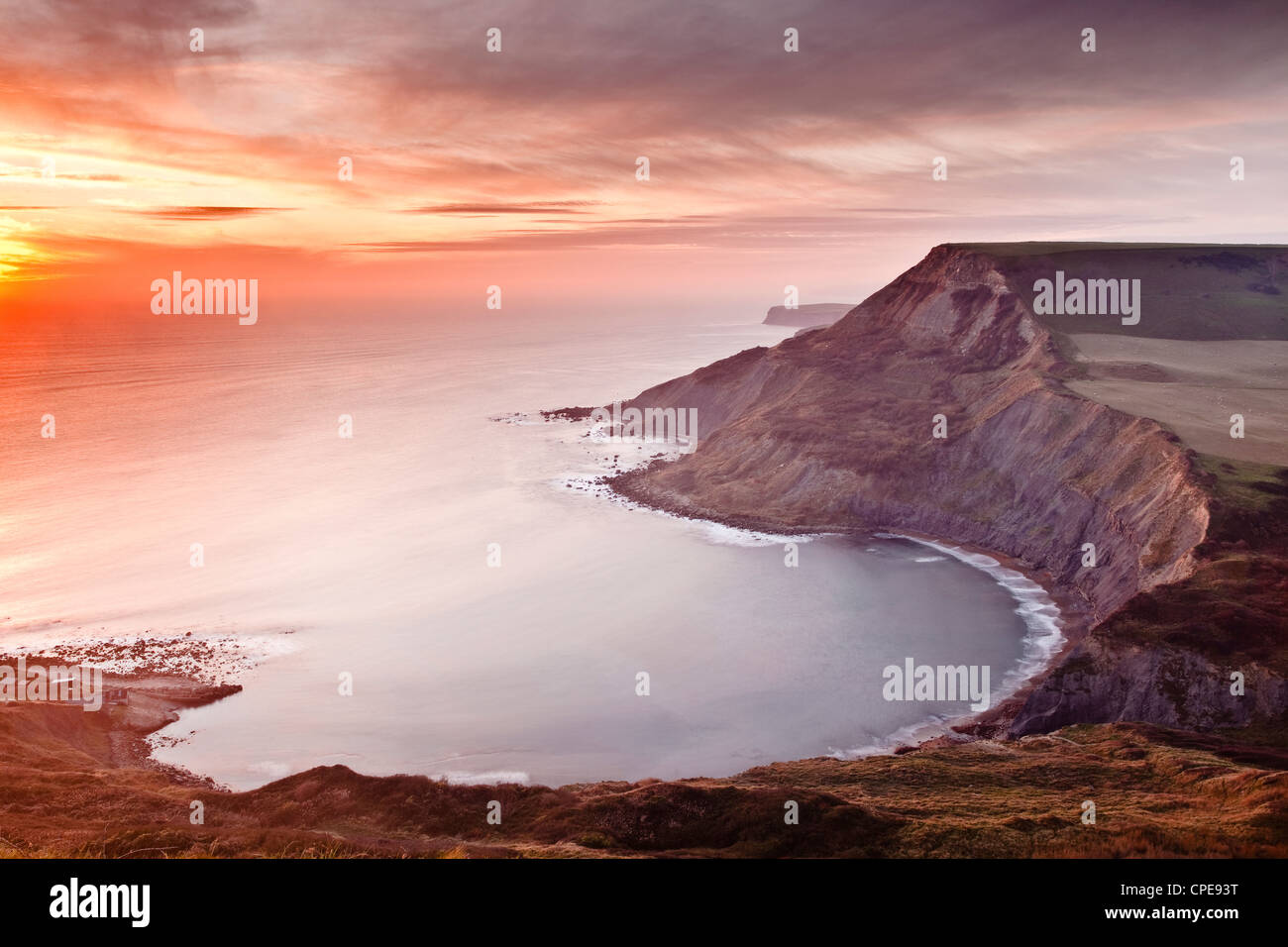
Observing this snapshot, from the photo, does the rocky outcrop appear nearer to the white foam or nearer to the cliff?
the cliff

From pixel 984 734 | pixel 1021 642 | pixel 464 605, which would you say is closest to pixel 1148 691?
pixel 984 734

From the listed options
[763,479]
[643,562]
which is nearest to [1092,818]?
[643,562]

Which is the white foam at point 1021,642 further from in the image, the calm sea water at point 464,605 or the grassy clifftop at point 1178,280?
the grassy clifftop at point 1178,280

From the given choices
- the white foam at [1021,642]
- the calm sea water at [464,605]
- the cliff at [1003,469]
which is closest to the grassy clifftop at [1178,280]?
the cliff at [1003,469]

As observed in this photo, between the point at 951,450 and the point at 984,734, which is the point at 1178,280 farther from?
the point at 984,734

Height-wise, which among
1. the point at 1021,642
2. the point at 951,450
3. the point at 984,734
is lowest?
the point at 984,734
